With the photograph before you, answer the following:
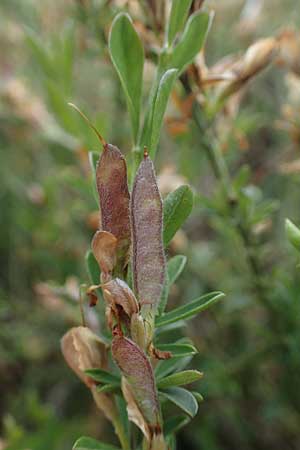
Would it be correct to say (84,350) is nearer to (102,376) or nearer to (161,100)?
(102,376)

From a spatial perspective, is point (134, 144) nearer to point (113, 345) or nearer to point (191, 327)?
point (113, 345)

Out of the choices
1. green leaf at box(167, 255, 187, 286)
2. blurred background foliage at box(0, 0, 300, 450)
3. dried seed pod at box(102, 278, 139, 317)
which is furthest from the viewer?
blurred background foliage at box(0, 0, 300, 450)

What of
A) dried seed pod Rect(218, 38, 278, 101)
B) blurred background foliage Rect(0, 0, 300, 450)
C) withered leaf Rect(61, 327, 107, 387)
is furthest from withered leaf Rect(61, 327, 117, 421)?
dried seed pod Rect(218, 38, 278, 101)

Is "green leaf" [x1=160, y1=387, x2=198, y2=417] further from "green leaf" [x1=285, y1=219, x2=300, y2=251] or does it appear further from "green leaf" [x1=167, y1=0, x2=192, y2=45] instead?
"green leaf" [x1=167, y1=0, x2=192, y2=45]

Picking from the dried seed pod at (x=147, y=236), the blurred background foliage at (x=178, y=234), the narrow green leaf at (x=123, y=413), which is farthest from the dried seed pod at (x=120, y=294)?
the blurred background foliage at (x=178, y=234)

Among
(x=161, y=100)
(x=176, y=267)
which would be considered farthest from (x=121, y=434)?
(x=161, y=100)

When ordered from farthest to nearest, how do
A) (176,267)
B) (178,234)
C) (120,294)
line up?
1. (178,234)
2. (176,267)
3. (120,294)

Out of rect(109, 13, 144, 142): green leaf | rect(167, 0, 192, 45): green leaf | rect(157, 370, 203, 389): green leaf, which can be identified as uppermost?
rect(167, 0, 192, 45): green leaf
